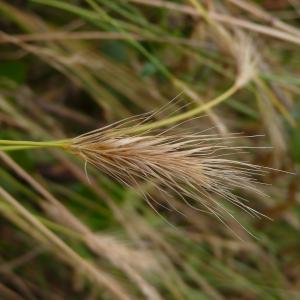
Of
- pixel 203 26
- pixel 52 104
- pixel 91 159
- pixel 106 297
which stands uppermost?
pixel 203 26

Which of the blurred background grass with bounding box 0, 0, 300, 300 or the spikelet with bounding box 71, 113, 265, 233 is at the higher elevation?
the blurred background grass with bounding box 0, 0, 300, 300

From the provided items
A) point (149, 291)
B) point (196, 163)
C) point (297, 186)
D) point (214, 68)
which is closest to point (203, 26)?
point (214, 68)

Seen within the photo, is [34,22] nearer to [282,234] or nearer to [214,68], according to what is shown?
[214,68]

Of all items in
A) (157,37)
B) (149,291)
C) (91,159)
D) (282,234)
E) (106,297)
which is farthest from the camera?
(282,234)

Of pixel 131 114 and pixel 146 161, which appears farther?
pixel 131 114

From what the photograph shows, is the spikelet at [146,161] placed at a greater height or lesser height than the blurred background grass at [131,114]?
lesser

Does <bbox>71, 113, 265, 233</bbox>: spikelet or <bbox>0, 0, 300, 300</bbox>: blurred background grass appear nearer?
<bbox>71, 113, 265, 233</bbox>: spikelet

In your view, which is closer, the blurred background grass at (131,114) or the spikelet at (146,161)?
the spikelet at (146,161)

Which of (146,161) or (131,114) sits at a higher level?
(131,114)
